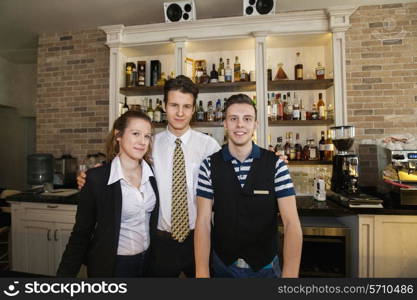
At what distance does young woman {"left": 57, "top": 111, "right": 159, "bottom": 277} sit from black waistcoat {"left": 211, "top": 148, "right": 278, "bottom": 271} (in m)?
0.39

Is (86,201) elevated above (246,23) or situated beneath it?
situated beneath

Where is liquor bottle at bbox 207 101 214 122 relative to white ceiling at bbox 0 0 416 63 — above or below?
below

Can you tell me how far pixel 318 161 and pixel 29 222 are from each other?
3.00 meters

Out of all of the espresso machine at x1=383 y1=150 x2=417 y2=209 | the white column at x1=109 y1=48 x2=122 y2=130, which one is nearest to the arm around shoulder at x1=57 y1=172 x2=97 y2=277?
the white column at x1=109 y1=48 x2=122 y2=130

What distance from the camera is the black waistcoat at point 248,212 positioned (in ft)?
3.82

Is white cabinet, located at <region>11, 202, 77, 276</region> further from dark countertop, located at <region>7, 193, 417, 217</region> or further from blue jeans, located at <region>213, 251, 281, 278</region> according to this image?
blue jeans, located at <region>213, 251, 281, 278</region>

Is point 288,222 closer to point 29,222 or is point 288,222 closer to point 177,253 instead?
point 177,253

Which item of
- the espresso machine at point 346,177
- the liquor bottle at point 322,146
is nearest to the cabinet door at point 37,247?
the espresso machine at point 346,177

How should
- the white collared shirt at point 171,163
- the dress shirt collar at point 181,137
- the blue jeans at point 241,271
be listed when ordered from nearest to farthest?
the blue jeans at point 241,271 < the white collared shirt at point 171,163 < the dress shirt collar at point 181,137

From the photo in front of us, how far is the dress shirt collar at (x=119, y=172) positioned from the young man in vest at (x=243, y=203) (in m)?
0.31

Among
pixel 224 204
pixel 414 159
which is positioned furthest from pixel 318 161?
pixel 224 204

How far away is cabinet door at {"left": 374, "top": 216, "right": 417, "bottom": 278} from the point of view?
1.71 metres

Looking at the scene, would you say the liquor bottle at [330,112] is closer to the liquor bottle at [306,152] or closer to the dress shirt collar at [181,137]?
the liquor bottle at [306,152]

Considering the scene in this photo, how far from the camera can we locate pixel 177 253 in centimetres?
135
